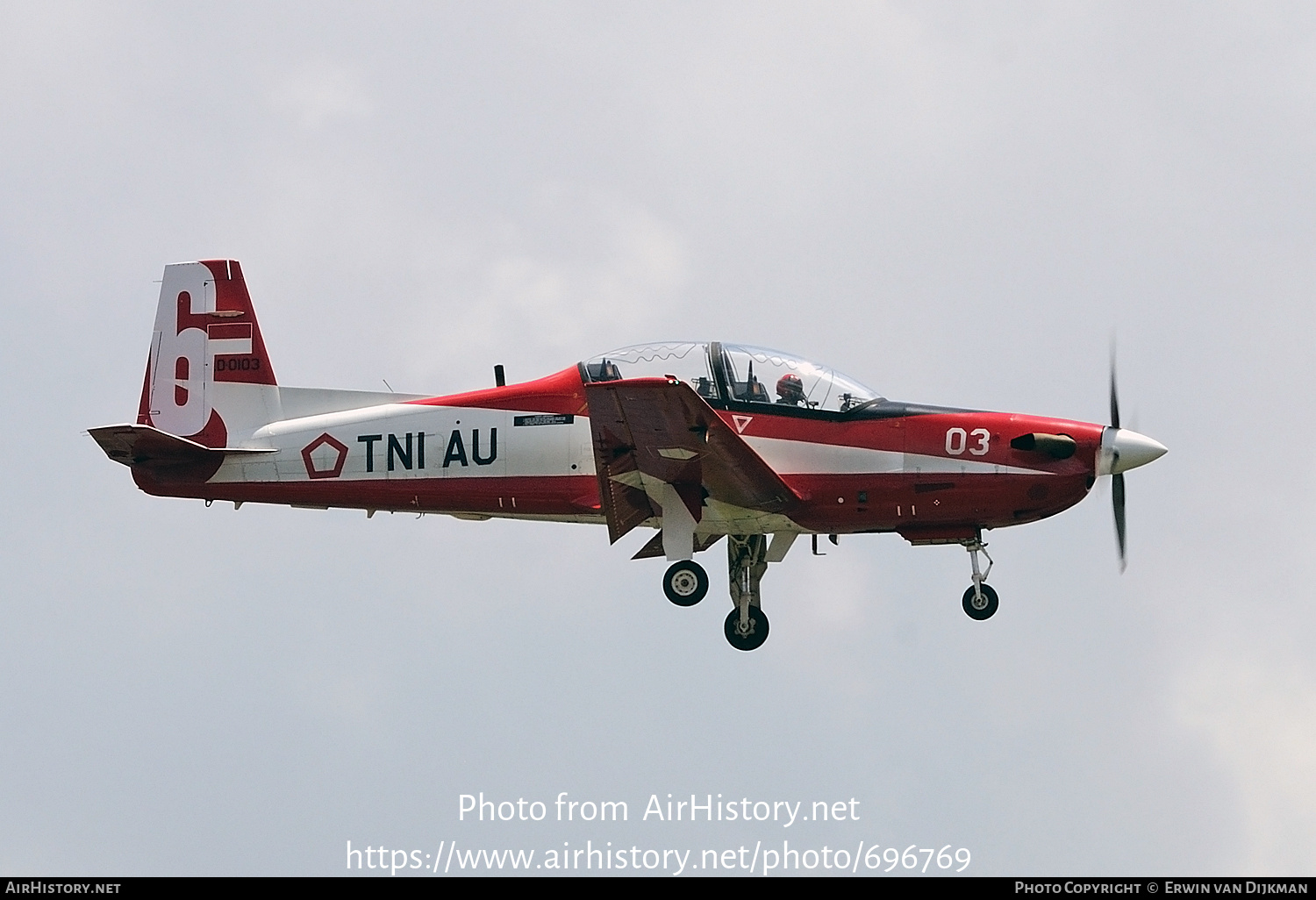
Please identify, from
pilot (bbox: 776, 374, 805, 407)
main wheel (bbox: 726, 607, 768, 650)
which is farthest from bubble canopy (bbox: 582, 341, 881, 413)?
main wheel (bbox: 726, 607, 768, 650)

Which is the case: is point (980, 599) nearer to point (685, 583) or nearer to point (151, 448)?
point (685, 583)

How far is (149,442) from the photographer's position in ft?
77.6

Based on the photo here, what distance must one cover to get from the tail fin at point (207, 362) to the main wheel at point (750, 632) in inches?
251

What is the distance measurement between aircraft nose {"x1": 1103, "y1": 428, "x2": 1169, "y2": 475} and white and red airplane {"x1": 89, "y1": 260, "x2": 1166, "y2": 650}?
2 cm

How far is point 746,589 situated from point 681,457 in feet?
8.49

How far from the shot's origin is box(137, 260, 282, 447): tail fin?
80.5 feet

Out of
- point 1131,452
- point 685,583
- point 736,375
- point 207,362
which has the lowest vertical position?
point 685,583

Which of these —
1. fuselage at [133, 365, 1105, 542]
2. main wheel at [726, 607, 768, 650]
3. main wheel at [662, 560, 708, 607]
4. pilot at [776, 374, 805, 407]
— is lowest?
main wheel at [726, 607, 768, 650]

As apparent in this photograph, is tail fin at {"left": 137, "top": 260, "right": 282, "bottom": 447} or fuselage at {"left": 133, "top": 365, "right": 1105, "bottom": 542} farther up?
tail fin at {"left": 137, "top": 260, "right": 282, "bottom": 447}

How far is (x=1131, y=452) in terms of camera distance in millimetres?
21688

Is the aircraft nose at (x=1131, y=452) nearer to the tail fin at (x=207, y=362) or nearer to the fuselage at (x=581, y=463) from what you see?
the fuselage at (x=581, y=463)

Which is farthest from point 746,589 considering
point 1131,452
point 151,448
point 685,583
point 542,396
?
point 151,448

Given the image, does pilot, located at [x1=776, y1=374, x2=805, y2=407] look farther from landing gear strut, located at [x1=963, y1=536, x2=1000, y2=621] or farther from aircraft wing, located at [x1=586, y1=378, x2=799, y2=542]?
landing gear strut, located at [x1=963, y1=536, x2=1000, y2=621]
